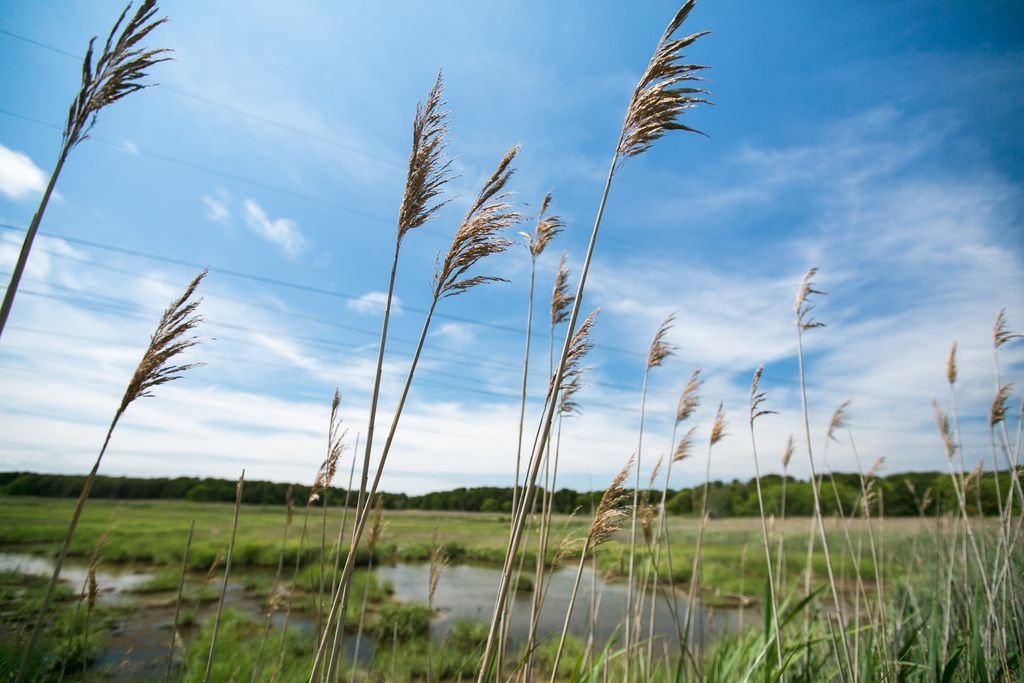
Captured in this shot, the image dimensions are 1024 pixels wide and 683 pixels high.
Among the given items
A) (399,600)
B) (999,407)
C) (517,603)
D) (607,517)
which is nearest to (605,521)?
(607,517)

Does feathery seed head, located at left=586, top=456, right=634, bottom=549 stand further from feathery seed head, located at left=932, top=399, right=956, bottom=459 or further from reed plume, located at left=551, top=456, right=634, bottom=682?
feathery seed head, located at left=932, top=399, right=956, bottom=459

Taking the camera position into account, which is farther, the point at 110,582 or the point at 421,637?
the point at 110,582

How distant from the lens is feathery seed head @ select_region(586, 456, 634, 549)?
2.21 metres

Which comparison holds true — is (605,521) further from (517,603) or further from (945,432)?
(517,603)

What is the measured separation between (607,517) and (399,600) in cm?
1811

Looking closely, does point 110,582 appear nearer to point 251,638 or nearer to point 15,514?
point 251,638

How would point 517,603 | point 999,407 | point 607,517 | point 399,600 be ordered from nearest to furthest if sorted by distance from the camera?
point 607,517, point 999,407, point 399,600, point 517,603

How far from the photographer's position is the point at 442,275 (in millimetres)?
1797

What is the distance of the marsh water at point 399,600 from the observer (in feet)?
32.9

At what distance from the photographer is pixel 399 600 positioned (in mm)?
17156

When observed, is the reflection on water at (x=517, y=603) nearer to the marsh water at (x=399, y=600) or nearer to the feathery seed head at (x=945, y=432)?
the marsh water at (x=399, y=600)

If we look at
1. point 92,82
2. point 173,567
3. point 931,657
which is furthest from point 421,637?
point 173,567

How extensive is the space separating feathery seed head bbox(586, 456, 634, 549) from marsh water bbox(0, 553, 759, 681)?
582 cm

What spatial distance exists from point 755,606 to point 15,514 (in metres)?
42.6
